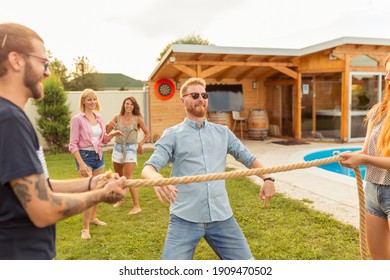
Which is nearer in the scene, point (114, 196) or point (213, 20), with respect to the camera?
point (114, 196)

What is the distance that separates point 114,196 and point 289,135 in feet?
39.5

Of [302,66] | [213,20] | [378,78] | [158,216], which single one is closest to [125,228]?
[158,216]

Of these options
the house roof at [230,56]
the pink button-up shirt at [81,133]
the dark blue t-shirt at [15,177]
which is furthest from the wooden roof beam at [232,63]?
the dark blue t-shirt at [15,177]

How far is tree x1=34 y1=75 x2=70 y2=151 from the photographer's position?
10.7m

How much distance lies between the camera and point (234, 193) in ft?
19.0

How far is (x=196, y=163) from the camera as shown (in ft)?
7.55

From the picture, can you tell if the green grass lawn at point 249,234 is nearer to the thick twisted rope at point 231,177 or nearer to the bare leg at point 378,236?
the bare leg at point 378,236

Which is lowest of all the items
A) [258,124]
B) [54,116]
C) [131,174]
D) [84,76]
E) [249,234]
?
[249,234]

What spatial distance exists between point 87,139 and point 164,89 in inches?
342

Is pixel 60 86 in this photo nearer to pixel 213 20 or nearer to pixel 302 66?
pixel 302 66

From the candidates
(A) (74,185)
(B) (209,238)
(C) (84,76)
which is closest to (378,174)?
(B) (209,238)

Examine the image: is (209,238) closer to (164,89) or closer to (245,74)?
(164,89)

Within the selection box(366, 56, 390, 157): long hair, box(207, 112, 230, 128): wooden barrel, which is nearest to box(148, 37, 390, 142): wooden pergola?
box(207, 112, 230, 128): wooden barrel

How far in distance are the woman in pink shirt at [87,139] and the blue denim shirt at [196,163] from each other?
1.95 m
